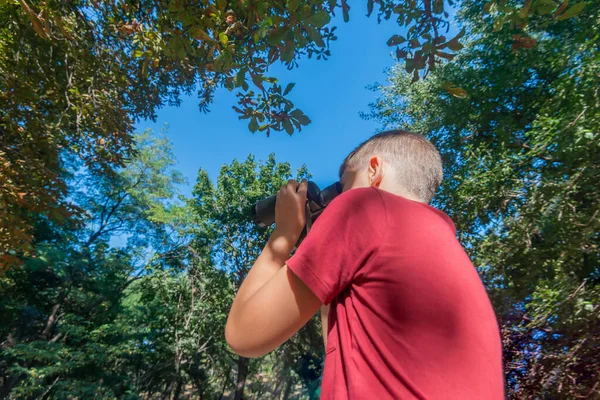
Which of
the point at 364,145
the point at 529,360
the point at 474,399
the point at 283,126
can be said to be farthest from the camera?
the point at 529,360

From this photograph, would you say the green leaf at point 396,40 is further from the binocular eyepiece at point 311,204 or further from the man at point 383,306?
the man at point 383,306

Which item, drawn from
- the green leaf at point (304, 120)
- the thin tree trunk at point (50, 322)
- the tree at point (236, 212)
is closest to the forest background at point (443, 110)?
the green leaf at point (304, 120)

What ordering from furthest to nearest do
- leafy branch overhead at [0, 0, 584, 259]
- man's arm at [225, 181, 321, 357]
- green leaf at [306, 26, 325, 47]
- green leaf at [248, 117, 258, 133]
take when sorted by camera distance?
1. leafy branch overhead at [0, 0, 584, 259]
2. green leaf at [248, 117, 258, 133]
3. green leaf at [306, 26, 325, 47]
4. man's arm at [225, 181, 321, 357]

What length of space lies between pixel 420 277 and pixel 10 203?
19.5ft

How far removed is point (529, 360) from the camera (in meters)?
4.92

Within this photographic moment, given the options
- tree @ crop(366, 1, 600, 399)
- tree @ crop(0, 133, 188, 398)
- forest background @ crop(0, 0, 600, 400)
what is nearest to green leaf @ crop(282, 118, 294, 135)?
forest background @ crop(0, 0, 600, 400)

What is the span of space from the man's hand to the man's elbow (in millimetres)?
293

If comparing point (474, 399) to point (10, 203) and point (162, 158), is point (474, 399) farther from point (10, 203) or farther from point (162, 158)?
point (162, 158)

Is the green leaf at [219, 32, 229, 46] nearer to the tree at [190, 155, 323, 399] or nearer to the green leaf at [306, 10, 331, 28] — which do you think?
the green leaf at [306, 10, 331, 28]

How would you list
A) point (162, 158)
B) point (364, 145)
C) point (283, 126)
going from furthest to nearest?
point (162, 158) → point (283, 126) → point (364, 145)

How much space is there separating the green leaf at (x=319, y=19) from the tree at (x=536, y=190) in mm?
3947

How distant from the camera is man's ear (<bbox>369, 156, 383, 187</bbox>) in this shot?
3.60ft

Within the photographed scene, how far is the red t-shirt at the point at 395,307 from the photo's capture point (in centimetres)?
70

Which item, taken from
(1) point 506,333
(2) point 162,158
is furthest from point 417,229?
(2) point 162,158
